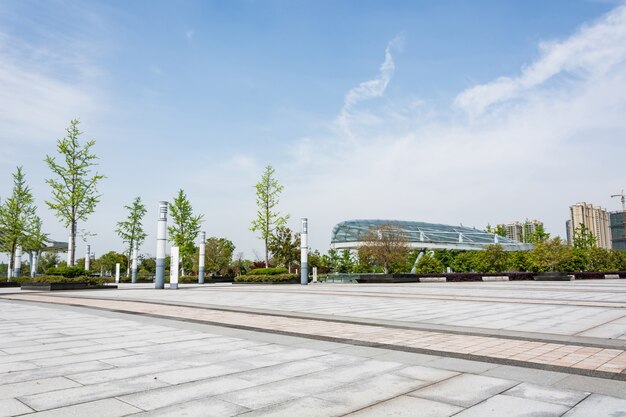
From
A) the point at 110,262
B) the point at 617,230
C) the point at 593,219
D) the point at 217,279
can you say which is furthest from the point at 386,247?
the point at 593,219

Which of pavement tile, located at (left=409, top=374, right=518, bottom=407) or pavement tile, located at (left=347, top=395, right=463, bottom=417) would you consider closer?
pavement tile, located at (left=347, top=395, right=463, bottom=417)

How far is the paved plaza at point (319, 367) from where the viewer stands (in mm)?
3703

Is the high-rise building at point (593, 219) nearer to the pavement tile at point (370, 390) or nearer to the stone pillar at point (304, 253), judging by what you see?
the stone pillar at point (304, 253)

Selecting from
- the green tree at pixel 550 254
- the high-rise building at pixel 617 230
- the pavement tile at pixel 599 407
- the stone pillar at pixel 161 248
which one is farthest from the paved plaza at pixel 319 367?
the high-rise building at pixel 617 230

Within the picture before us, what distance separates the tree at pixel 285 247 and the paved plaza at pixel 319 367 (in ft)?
116

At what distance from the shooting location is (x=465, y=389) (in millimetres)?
4184

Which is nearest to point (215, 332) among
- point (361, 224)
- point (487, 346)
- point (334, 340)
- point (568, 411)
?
point (334, 340)

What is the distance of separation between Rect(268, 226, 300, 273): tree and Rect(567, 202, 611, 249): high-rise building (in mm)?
96657

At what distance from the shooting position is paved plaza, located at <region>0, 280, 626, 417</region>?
12.1 ft

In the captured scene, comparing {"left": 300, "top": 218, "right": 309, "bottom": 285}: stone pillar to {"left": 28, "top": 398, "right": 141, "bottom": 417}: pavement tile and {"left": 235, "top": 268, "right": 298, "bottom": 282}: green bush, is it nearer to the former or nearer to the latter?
{"left": 235, "top": 268, "right": 298, "bottom": 282}: green bush

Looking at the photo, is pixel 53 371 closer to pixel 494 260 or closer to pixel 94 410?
pixel 94 410

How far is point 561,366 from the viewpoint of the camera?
16.6ft

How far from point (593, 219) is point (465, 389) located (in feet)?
472

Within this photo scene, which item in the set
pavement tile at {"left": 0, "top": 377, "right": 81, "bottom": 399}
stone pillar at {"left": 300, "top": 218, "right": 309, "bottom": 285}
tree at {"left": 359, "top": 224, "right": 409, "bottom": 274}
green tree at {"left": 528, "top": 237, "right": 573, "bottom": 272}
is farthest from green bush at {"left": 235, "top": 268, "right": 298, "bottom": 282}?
pavement tile at {"left": 0, "top": 377, "right": 81, "bottom": 399}
